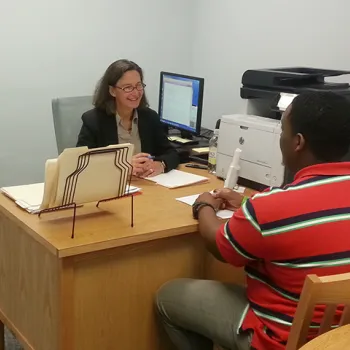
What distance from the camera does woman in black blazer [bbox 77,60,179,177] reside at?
8.82 ft

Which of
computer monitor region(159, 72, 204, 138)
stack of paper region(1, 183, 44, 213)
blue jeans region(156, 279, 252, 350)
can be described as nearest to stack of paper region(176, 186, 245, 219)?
blue jeans region(156, 279, 252, 350)

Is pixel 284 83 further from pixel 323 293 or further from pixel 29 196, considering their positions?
pixel 323 293

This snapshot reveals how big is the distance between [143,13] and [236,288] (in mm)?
2373

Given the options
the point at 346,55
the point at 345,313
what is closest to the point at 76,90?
the point at 346,55

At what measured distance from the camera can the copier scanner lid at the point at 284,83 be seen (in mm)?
2484

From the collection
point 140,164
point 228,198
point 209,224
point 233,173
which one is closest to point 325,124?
point 209,224

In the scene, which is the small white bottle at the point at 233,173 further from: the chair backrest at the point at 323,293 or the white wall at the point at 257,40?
the chair backrest at the point at 323,293

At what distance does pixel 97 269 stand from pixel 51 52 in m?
1.97

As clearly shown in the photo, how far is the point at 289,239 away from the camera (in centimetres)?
148

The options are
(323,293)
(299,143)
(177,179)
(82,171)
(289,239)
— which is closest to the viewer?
(323,293)

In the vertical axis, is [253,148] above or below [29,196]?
above

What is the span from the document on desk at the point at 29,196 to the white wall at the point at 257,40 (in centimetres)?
105

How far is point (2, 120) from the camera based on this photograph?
3355 millimetres

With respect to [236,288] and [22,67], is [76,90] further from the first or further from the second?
[236,288]
